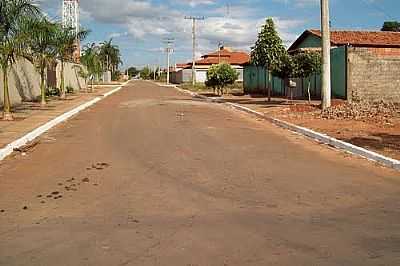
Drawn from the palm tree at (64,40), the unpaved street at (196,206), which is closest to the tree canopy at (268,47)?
the palm tree at (64,40)

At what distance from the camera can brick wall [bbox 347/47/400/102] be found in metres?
26.0

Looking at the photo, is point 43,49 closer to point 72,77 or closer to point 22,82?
point 22,82

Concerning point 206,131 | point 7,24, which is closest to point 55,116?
point 7,24

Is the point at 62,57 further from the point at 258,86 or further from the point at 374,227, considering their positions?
the point at 374,227

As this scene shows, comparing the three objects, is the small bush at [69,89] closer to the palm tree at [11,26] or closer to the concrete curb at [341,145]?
the palm tree at [11,26]

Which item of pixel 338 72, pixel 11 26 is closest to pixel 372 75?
pixel 338 72

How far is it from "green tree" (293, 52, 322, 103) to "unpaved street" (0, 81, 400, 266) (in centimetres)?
1245

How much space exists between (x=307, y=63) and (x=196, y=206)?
1897 cm

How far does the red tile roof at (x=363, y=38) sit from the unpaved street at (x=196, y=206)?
2826cm

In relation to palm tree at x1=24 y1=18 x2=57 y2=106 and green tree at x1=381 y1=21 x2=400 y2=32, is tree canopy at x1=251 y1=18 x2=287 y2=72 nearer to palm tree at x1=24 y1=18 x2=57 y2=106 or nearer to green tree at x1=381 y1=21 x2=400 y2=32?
palm tree at x1=24 y1=18 x2=57 y2=106

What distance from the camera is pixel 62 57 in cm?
3356

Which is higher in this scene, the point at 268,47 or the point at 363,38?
the point at 363,38

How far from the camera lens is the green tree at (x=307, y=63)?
982 inches

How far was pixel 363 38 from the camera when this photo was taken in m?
41.5
